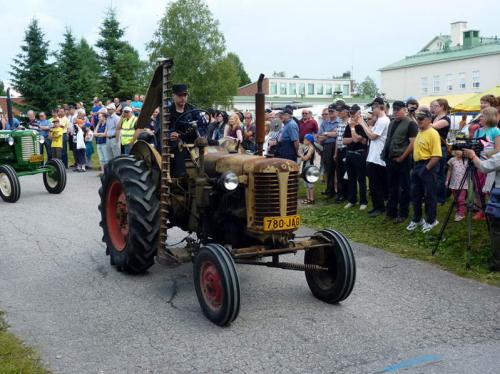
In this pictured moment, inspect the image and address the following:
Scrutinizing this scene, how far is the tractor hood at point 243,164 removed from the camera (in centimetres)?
532

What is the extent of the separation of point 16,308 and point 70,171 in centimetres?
1237

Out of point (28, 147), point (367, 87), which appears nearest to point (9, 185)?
point (28, 147)

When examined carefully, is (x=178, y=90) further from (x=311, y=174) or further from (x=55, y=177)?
(x=55, y=177)

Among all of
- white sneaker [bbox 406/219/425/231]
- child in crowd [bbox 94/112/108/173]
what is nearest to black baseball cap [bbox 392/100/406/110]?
white sneaker [bbox 406/219/425/231]

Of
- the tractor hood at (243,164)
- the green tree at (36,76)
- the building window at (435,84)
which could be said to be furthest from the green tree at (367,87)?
the tractor hood at (243,164)

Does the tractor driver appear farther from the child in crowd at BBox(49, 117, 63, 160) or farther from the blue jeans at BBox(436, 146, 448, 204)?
the child in crowd at BBox(49, 117, 63, 160)

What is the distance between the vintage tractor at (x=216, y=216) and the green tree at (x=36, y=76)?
28.3 metres

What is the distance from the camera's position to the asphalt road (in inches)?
171

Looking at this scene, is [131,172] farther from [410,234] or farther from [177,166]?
[410,234]

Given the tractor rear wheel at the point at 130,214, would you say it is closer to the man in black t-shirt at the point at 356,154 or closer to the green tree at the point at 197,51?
the man in black t-shirt at the point at 356,154

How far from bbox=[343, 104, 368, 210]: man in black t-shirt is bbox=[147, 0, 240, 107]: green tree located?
5263 centimetres

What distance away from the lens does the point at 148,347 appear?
463 cm

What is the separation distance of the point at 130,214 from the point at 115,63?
1376 inches

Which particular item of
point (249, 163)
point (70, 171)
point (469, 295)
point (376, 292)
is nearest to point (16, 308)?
point (249, 163)
